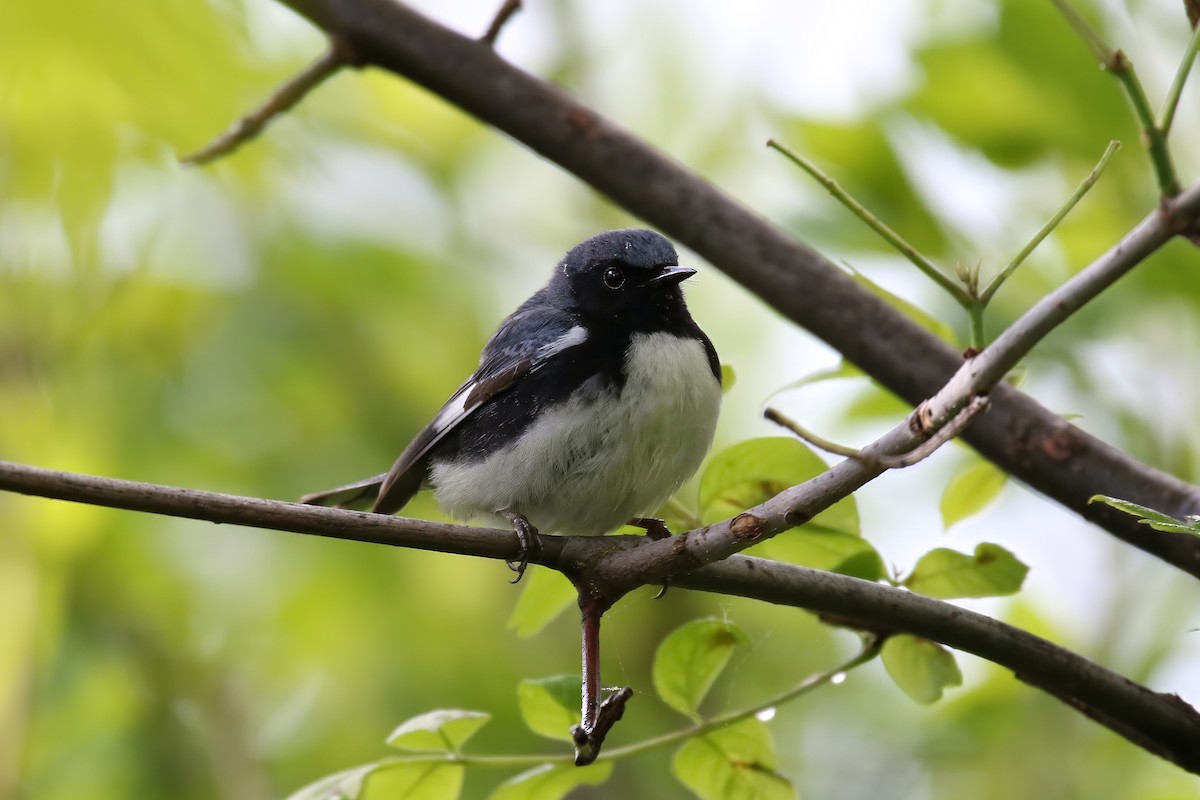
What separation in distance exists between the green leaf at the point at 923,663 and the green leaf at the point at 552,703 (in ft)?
1.56

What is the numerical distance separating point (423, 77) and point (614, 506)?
1007mm

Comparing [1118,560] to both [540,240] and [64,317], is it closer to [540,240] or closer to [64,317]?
[540,240]

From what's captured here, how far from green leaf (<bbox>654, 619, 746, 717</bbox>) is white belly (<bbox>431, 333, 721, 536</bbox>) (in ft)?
2.59

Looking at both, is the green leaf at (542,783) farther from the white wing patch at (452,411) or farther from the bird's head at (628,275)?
the bird's head at (628,275)

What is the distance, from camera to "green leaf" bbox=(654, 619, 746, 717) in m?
1.94

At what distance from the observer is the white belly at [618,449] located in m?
2.75

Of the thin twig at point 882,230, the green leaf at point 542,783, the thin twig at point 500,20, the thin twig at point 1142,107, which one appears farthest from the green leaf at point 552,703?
the thin twig at point 500,20

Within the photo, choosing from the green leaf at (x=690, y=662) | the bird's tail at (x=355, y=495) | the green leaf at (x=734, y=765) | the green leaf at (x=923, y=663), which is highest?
the green leaf at (x=923, y=663)

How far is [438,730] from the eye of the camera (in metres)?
1.90

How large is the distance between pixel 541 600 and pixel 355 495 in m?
1.14

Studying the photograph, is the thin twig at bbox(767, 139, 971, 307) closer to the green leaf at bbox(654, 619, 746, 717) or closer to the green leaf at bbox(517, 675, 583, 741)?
the green leaf at bbox(654, 619, 746, 717)

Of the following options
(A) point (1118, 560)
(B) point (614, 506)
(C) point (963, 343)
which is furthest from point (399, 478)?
(A) point (1118, 560)

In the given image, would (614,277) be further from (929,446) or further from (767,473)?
(929,446)

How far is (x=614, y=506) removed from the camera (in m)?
2.81
